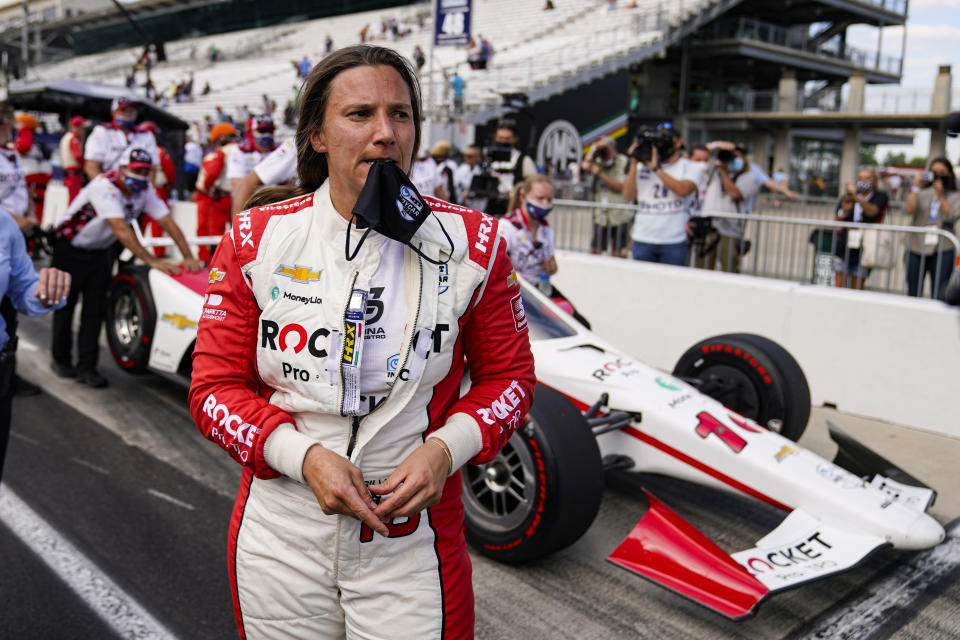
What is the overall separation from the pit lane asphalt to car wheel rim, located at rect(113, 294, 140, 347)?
1.85 feet

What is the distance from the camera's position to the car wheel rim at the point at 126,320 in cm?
565

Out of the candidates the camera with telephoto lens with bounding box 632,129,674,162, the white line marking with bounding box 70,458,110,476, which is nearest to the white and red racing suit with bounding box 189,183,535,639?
the white line marking with bounding box 70,458,110,476

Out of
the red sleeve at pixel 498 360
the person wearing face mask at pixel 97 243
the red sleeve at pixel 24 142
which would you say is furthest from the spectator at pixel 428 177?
the red sleeve at pixel 498 360

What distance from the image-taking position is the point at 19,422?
207 inches

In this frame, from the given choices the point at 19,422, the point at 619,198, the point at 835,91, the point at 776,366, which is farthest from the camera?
the point at 835,91

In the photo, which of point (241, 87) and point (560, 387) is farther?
point (241, 87)

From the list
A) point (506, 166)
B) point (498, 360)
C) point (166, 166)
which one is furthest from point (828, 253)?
point (166, 166)

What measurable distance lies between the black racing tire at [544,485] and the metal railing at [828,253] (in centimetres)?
405

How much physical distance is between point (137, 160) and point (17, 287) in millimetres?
3204

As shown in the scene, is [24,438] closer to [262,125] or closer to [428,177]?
[262,125]

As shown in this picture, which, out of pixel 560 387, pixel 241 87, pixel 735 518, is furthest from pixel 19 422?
pixel 241 87

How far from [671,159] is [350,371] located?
5956 mm

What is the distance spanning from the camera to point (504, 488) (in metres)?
3.64

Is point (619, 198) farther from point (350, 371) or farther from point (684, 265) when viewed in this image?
point (350, 371)
